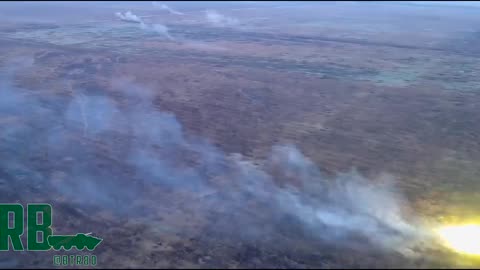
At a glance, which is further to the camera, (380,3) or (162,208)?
(380,3)

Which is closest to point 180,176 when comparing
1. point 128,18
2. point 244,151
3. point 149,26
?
point 244,151

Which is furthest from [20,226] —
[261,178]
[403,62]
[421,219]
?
[403,62]

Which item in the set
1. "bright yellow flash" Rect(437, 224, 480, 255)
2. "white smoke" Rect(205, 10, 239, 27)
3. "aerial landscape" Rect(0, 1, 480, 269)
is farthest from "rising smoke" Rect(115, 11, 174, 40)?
"bright yellow flash" Rect(437, 224, 480, 255)

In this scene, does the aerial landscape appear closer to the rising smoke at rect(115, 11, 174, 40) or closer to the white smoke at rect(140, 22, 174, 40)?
the white smoke at rect(140, 22, 174, 40)

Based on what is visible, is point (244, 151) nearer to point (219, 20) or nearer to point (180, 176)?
point (180, 176)

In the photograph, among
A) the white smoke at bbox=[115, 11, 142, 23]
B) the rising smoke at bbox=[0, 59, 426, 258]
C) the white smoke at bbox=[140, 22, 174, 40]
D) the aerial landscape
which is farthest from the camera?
the white smoke at bbox=[115, 11, 142, 23]

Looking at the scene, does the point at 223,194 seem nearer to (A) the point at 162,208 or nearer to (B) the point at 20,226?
(A) the point at 162,208

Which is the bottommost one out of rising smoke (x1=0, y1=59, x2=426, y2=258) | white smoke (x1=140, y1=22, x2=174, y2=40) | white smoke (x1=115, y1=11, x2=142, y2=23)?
rising smoke (x1=0, y1=59, x2=426, y2=258)
